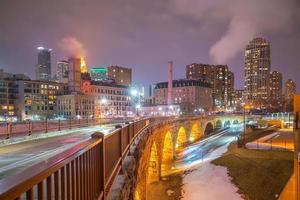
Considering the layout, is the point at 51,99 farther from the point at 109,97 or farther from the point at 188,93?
the point at 188,93

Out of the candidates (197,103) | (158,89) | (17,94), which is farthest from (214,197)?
(158,89)

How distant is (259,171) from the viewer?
34156mm

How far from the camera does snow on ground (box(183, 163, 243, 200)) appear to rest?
102 ft

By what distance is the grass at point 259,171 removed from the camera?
29688mm

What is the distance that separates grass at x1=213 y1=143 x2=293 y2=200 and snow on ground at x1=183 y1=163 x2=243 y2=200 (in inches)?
35.5

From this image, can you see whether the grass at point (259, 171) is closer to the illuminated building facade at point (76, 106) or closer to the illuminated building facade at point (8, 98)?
the illuminated building facade at point (76, 106)

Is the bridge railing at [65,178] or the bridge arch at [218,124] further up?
the bridge railing at [65,178]

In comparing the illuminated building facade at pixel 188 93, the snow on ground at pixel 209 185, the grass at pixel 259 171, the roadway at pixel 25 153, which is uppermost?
the illuminated building facade at pixel 188 93

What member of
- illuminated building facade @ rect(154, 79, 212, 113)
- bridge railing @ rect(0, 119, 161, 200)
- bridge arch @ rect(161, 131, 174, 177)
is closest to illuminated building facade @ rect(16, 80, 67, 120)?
illuminated building facade @ rect(154, 79, 212, 113)

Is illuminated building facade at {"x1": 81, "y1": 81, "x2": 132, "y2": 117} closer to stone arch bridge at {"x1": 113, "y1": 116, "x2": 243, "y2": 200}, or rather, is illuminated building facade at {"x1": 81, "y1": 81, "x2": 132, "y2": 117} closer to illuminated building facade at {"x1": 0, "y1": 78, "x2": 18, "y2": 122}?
illuminated building facade at {"x1": 0, "y1": 78, "x2": 18, "y2": 122}

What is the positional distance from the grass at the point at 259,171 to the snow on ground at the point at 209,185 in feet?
2.96

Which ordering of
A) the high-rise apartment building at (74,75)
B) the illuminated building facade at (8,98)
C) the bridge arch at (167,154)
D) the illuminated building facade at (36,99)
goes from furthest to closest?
the high-rise apartment building at (74,75)
the illuminated building facade at (36,99)
the illuminated building facade at (8,98)
the bridge arch at (167,154)

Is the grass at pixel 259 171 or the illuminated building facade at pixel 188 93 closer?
the grass at pixel 259 171

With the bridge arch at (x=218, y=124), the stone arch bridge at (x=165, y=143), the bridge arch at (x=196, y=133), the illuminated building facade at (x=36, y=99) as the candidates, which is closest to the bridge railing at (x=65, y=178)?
the stone arch bridge at (x=165, y=143)
